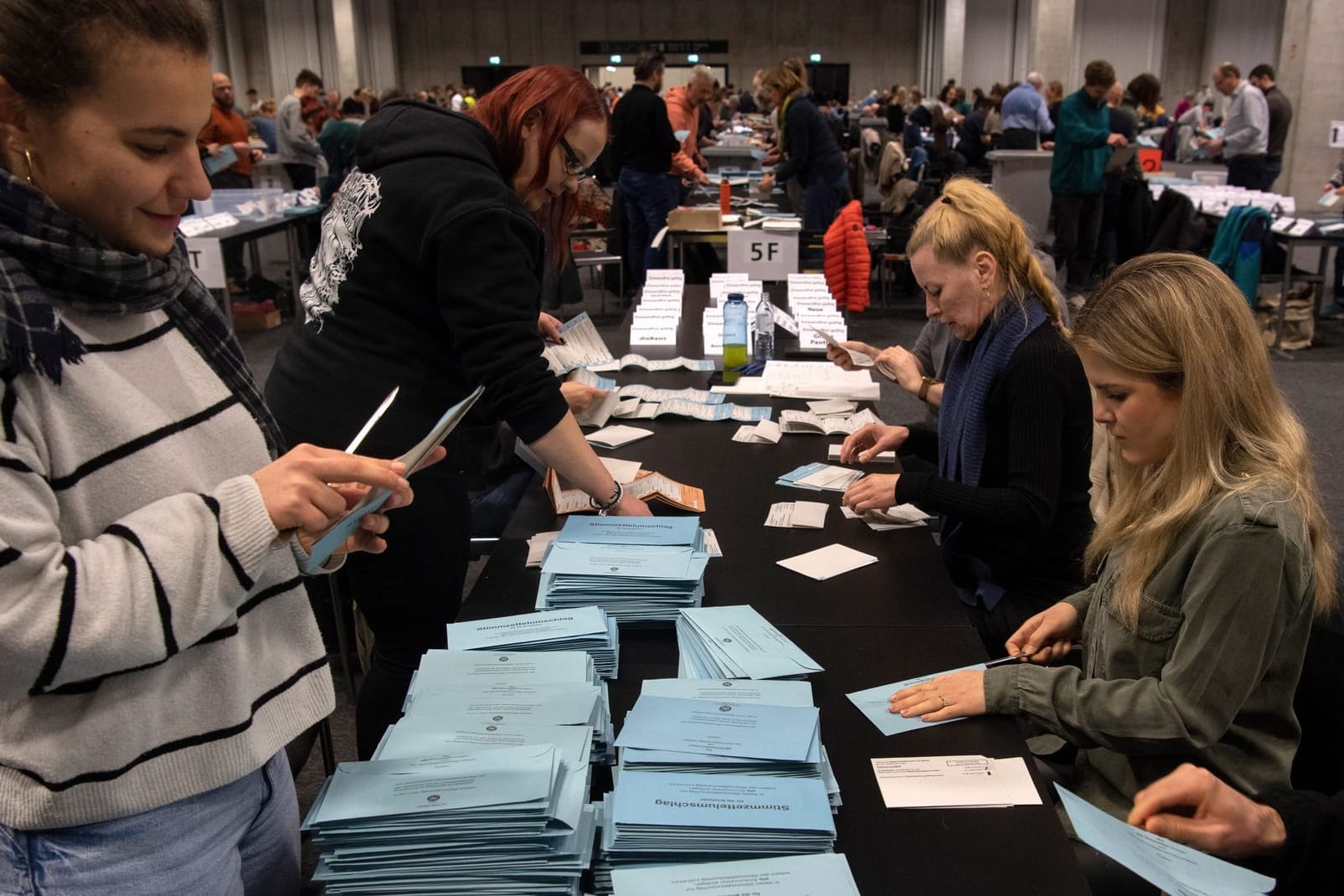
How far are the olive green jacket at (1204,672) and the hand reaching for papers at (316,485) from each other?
2.82 feet

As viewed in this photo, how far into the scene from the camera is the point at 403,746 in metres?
1.18

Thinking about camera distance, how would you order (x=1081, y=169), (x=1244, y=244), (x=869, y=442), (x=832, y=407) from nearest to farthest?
1. (x=869, y=442)
2. (x=832, y=407)
3. (x=1244, y=244)
4. (x=1081, y=169)

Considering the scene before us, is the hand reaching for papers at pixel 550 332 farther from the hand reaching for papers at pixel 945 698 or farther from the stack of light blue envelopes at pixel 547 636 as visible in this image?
the hand reaching for papers at pixel 945 698

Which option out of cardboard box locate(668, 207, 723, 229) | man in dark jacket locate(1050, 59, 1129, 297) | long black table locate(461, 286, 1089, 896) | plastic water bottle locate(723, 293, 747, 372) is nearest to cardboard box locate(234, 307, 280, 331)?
cardboard box locate(668, 207, 723, 229)

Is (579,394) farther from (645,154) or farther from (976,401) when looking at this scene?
(645,154)

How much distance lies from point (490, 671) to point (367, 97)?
1110 centimetres

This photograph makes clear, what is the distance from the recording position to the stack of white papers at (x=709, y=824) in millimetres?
1088

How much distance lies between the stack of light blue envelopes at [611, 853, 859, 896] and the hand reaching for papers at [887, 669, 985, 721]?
1.18 ft

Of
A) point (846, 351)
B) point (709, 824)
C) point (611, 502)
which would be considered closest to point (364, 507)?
point (709, 824)

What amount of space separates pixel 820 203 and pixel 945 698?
5.99m

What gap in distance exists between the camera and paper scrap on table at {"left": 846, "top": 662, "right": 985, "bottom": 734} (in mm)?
1372

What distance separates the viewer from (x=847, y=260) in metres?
4.54

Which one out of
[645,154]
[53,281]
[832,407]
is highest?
[645,154]

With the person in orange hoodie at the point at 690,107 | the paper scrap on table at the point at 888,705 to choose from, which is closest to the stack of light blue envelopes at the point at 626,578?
the paper scrap on table at the point at 888,705
